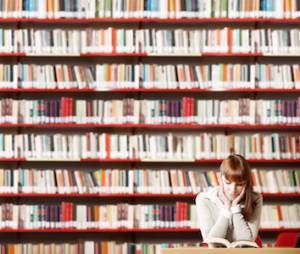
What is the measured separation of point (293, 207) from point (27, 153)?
253cm

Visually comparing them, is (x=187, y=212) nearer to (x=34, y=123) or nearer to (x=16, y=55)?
(x=34, y=123)

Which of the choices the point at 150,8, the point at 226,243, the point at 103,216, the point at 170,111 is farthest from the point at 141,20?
the point at 226,243

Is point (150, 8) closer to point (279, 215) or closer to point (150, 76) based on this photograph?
point (150, 76)

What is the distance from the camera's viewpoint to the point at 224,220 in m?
4.88

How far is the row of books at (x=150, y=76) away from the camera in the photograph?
23.8 feet

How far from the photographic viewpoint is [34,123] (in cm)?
721

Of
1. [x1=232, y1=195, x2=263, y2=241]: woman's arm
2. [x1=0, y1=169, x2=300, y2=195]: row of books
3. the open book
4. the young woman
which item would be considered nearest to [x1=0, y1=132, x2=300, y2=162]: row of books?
[x1=0, y1=169, x2=300, y2=195]: row of books

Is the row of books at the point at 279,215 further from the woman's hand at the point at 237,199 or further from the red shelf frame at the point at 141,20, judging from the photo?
the woman's hand at the point at 237,199

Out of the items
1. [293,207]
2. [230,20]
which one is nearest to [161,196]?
[293,207]

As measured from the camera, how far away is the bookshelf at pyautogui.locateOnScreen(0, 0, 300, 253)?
7262mm

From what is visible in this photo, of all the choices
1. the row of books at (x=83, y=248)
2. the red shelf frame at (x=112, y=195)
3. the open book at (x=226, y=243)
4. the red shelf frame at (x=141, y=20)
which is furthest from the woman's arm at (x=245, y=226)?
the red shelf frame at (x=141, y=20)

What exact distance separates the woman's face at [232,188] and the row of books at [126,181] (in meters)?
2.31

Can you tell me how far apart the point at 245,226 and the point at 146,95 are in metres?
2.90

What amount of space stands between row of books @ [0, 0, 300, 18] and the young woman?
2.69m
